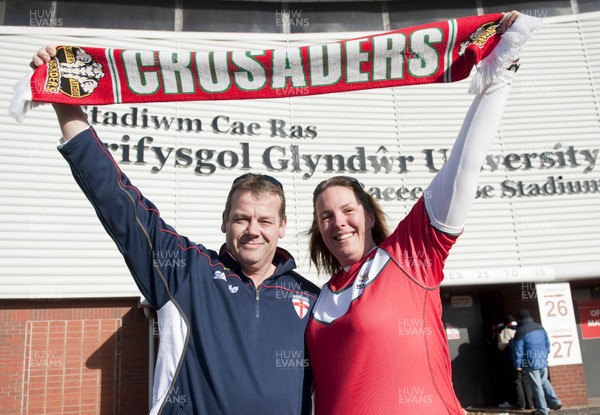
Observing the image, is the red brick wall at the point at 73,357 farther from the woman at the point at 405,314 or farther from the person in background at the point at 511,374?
the woman at the point at 405,314

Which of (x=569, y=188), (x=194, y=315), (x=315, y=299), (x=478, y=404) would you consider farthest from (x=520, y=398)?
(x=194, y=315)

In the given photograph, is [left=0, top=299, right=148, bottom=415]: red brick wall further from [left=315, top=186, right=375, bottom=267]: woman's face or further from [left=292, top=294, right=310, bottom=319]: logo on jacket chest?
[left=315, top=186, right=375, bottom=267]: woman's face

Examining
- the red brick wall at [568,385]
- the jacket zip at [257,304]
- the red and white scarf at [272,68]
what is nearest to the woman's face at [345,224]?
the jacket zip at [257,304]

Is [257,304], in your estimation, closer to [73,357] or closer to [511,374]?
[73,357]

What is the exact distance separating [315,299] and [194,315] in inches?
29.2

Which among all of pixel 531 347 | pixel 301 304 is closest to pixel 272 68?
pixel 301 304

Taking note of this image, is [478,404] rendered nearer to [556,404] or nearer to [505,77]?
[556,404]

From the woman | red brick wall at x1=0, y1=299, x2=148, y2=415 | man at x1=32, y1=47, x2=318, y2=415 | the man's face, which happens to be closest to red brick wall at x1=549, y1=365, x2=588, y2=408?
red brick wall at x1=0, y1=299, x2=148, y2=415

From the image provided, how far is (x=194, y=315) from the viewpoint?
2297 millimetres

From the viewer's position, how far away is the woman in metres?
2.17

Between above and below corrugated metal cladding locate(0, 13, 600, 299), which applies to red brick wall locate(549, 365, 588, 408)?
below

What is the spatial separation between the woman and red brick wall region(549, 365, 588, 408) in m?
8.83

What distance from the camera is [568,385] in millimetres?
9555

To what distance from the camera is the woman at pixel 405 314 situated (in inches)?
85.3
